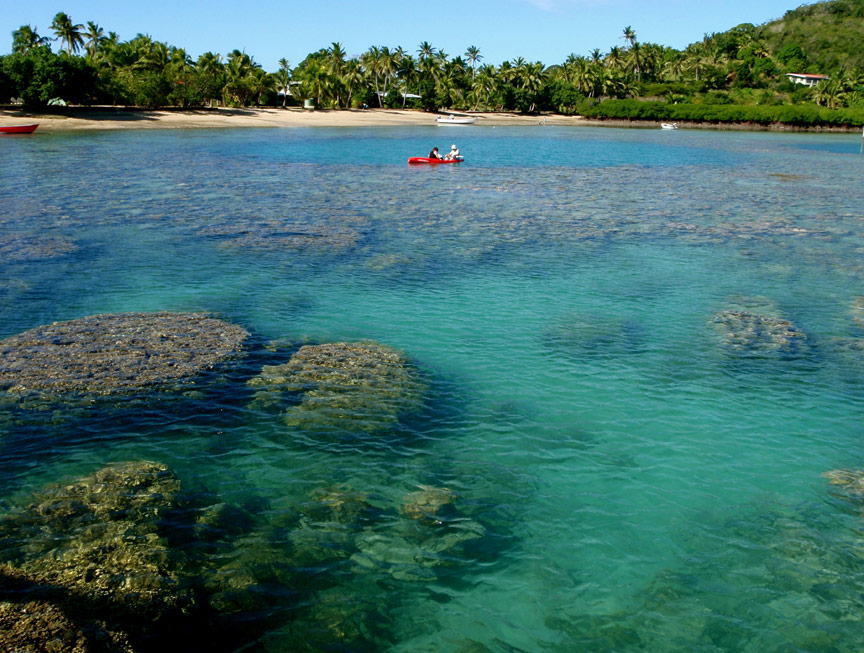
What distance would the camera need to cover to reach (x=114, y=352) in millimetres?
15156

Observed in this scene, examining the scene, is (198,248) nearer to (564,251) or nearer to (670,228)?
(564,251)

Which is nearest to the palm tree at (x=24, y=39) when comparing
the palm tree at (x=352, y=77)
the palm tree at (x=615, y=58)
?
the palm tree at (x=352, y=77)

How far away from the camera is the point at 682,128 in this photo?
479 ft

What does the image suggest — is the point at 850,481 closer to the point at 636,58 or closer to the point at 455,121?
the point at 455,121

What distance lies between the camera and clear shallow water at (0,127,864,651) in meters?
8.62

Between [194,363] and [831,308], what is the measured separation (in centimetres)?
1905

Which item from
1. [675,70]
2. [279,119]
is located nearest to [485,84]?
[675,70]

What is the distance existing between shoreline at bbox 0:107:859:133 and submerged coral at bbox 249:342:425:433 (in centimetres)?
8232

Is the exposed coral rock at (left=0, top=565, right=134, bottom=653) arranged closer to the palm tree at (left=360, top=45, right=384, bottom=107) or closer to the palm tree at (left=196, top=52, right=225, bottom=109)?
the palm tree at (left=196, top=52, right=225, bottom=109)

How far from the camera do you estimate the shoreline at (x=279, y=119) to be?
8519 cm

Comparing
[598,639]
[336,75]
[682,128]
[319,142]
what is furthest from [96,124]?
[682,128]

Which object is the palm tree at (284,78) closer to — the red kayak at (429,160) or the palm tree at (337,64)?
the palm tree at (337,64)

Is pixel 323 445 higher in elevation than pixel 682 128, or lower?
lower

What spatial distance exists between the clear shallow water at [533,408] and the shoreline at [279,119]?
5574 centimetres
